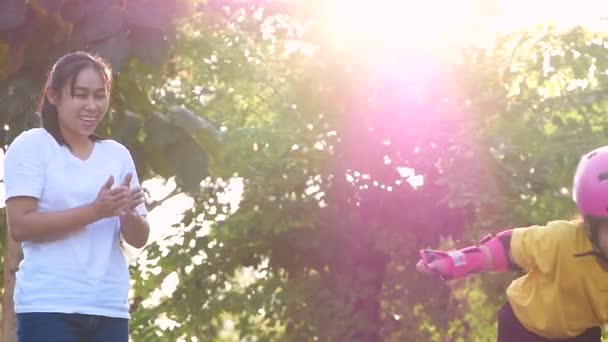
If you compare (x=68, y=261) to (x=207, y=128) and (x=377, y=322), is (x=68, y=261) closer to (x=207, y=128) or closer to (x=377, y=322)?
(x=207, y=128)

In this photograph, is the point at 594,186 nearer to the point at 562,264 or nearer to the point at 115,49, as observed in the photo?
the point at 562,264

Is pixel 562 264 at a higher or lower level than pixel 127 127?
lower

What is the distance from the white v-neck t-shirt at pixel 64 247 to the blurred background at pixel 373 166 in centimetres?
473

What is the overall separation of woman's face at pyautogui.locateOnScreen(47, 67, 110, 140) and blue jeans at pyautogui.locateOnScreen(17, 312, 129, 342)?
51 centimetres

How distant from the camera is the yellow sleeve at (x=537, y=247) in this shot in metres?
4.12

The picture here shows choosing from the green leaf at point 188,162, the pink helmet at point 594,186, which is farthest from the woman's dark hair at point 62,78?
the green leaf at point 188,162

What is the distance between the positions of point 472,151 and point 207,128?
318 centimetres

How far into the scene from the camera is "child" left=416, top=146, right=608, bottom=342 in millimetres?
4117

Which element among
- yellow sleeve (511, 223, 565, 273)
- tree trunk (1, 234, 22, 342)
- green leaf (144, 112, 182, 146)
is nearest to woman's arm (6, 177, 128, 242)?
yellow sleeve (511, 223, 565, 273)

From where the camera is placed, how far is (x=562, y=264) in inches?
163

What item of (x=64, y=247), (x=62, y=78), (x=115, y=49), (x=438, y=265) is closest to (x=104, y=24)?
(x=115, y=49)

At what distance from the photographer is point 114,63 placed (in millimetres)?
5633

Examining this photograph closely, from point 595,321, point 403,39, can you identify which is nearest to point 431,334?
point 403,39

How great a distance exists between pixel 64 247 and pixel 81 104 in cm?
41
